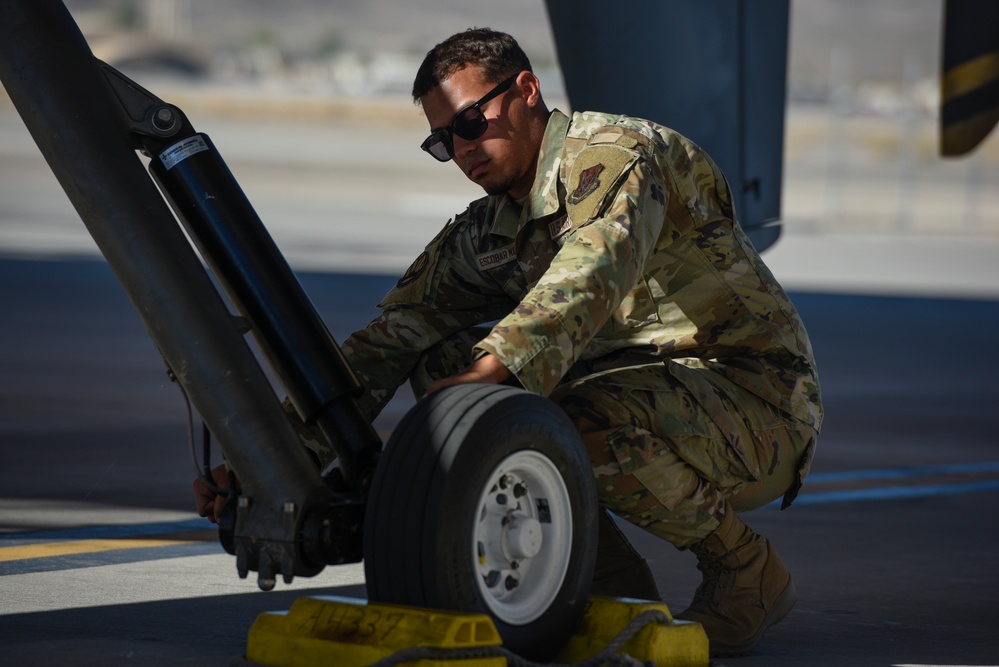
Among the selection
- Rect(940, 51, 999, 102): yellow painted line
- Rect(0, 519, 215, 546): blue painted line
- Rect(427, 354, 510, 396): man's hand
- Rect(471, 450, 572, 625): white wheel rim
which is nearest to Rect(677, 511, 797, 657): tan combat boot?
Rect(471, 450, 572, 625): white wheel rim

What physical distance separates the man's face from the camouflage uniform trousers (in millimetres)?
579

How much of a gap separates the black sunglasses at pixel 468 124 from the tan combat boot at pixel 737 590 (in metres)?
1.18

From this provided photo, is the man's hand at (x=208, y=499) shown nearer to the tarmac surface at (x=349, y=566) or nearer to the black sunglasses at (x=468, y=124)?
the tarmac surface at (x=349, y=566)

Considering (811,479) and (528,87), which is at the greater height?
(528,87)

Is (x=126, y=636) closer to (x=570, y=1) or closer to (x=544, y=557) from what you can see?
(x=544, y=557)

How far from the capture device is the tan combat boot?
4145 millimetres

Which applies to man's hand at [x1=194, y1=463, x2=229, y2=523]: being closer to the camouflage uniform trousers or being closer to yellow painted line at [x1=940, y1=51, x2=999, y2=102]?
the camouflage uniform trousers

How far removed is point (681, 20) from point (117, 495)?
10.4 feet

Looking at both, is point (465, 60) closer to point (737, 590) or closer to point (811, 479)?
point (737, 590)

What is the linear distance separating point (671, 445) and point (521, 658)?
2.55 ft

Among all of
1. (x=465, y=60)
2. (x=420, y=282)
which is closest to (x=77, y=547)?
(x=420, y=282)

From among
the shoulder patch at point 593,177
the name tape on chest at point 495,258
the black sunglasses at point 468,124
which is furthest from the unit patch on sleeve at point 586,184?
the name tape on chest at point 495,258

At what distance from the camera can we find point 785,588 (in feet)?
14.1

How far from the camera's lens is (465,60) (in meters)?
4.15
